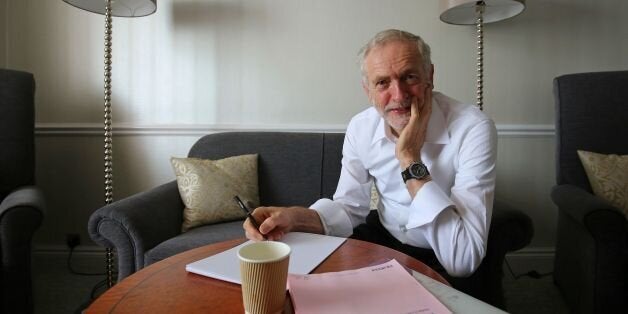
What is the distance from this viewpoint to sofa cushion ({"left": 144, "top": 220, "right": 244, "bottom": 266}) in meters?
1.34

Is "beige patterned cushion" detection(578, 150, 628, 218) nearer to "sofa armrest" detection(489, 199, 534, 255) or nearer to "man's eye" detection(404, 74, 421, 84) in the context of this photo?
"sofa armrest" detection(489, 199, 534, 255)

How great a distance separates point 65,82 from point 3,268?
1.28 meters

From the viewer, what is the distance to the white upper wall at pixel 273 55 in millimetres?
2117

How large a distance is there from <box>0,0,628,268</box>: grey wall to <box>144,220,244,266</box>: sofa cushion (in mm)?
732

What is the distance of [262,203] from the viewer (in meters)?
1.89

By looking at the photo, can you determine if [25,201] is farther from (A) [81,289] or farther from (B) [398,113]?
(B) [398,113]

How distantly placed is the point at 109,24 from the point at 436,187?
1666mm

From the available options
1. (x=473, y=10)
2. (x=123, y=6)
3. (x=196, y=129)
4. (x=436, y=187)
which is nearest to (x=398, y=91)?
(x=436, y=187)

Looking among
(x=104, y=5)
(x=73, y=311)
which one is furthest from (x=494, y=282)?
(x=104, y=5)

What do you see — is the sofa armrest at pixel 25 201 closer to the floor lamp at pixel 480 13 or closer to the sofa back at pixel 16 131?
the sofa back at pixel 16 131

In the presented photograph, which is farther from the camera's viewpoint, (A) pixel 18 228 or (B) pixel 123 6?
(B) pixel 123 6

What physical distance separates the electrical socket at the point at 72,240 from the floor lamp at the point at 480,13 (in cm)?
242

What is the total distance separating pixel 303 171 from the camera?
187 centimetres

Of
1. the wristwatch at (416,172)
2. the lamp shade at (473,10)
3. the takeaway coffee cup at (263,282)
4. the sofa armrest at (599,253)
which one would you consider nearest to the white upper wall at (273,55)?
the lamp shade at (473,10)
